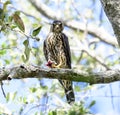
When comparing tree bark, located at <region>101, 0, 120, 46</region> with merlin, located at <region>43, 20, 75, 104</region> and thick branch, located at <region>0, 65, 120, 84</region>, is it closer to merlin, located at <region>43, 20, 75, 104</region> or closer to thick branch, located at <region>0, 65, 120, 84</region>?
thick branch, located at <region>0, 65, 120, 84</region>

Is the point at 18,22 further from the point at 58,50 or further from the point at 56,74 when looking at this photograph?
the point at 58,50

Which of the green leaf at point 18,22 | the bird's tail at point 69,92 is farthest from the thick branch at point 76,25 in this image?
the green leaf at point 18,22

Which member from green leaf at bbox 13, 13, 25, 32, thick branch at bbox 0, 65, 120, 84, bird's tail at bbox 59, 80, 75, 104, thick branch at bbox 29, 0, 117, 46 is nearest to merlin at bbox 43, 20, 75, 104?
bird's tail at bbox 59, 80, 75, 104

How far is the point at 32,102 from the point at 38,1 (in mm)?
3614

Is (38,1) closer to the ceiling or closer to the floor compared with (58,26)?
closer to the ceiling

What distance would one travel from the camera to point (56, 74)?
2.72 meters

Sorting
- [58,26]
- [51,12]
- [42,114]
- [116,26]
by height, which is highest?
[51,12]

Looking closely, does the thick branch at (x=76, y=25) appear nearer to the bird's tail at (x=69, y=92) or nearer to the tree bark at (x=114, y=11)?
the bird's tail at (x=69, y=92)

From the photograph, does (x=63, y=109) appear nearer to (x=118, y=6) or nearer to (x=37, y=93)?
(x=37, y=93)

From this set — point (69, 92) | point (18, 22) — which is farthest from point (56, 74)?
point (69, 92)

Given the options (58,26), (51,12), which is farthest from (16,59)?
(58,26)

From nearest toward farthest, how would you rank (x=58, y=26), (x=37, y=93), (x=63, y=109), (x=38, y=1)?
(x=63, y=109) → (x=37, y=93) → (x=58, y=26) → (x=38, y=1)

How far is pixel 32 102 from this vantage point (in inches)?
171

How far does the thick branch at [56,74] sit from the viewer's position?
8.62ft
